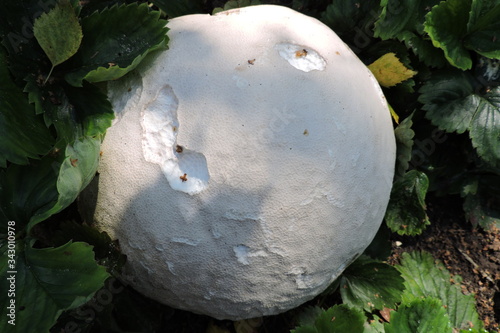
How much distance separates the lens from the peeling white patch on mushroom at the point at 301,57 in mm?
1398

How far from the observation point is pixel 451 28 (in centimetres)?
187

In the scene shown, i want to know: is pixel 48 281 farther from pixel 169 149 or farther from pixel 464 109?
pixel 464 109

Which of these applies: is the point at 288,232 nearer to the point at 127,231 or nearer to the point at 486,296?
the point at 127,231

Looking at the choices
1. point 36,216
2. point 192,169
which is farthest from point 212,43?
point 36,216

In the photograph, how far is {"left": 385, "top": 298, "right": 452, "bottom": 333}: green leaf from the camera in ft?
5.13

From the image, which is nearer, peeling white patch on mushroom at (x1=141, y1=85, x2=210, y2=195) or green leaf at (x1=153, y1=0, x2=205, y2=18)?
peeling white patch on mushroom at (x1=141, y1=85, x2=210, y2=195)

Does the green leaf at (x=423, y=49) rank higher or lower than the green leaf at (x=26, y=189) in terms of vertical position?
higher

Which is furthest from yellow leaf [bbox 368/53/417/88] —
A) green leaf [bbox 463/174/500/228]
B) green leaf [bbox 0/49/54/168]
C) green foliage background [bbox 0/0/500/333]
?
green leaf [bbox 0/49/54/168]

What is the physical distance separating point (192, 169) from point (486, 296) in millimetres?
1511

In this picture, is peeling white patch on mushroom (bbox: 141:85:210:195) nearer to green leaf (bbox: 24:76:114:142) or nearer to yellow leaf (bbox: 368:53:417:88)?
green leaf (bbox: 24:76:114:142)

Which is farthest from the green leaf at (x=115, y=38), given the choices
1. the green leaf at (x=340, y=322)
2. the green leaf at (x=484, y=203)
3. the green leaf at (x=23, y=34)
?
the green leaf at (x=484, y=203)

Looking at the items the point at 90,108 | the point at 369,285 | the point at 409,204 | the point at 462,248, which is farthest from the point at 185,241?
the point at 462,248

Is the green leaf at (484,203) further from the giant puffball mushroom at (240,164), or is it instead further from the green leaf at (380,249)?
the giant puffball mushroom at (240,164)

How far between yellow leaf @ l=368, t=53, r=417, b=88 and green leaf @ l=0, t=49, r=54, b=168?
1.15 m
